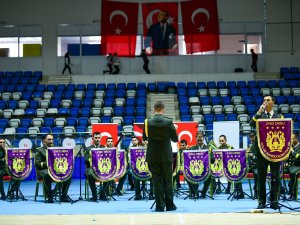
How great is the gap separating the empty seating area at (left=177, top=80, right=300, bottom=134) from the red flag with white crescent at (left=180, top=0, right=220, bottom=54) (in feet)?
6.14

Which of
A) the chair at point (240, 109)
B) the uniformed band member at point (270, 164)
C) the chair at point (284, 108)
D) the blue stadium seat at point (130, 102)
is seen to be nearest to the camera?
the uniformed band member at point (270, 164)

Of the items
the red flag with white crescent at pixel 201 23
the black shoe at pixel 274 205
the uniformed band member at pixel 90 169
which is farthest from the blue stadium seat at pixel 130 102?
the black shoe at pixel 274 205

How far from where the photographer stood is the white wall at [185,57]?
30188 mm

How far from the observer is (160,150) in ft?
32.7

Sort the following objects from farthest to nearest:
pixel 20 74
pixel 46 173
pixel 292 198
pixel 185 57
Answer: pixel 185 57 < pixel 20 74 < pixel 46 173 < pixel 292 198

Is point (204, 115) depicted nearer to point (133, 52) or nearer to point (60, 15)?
point (133, 52)

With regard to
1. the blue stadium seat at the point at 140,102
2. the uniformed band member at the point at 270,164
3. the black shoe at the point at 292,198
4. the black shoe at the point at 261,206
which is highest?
Result: the blue stadium seat at the point at 140,102

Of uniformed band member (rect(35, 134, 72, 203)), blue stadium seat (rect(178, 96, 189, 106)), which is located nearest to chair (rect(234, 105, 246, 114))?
blue stadium seat (rect(178, 96, 189, 106))

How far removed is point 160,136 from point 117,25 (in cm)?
1889

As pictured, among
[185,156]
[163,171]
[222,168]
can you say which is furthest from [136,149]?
[163,171]

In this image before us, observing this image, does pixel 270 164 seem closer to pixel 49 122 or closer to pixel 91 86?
pixel 49 122

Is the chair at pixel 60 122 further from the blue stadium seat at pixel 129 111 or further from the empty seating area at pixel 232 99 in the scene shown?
the empty seating area at pixel 232 99

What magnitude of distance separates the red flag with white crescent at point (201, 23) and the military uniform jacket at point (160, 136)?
1838 cm

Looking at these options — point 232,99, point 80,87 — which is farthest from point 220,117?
point 80,87
